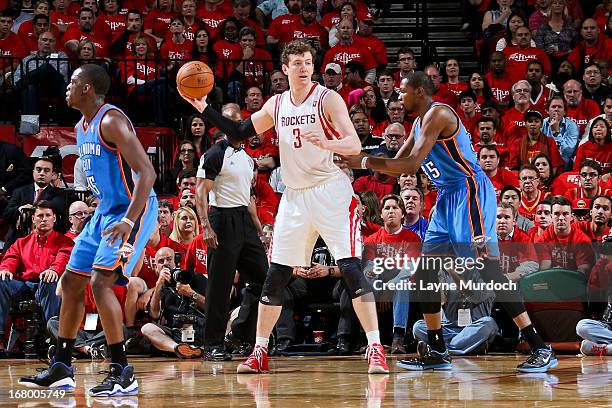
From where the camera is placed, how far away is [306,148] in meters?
7.09

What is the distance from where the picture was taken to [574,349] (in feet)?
29.8

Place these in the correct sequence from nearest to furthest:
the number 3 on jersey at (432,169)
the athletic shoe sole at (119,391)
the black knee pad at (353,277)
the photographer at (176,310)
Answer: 1. the athletic shoe sole at (119,391)
2. the black knee pad at (353,277)
3. the number 3 on jersey at (432,169)
4. the photographer at (176,310)

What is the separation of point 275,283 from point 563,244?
12.4 ft

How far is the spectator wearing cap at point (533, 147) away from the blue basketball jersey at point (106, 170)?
7.05m

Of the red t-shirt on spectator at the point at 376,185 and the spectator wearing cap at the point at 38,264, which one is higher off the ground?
the red t-shirt on spectator at the point at 376,185

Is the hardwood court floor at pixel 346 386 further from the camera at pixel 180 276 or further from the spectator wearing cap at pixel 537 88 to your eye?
the spectator wearing cap at pixel 537 88

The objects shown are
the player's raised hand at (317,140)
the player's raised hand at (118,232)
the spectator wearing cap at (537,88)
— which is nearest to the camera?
the player's raised hand at (118,232)

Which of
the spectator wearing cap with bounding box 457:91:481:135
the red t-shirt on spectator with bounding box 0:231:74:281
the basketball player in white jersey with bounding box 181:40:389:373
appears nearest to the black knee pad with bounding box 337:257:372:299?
the basketball player in white jersey with bounding box 181:40:389:373

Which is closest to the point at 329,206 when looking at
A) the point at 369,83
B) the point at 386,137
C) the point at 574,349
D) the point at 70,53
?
the point at 574,349

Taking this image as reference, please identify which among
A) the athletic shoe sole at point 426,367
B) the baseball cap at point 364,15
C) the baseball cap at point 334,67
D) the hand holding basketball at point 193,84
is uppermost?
the baseball cap at point 364,15

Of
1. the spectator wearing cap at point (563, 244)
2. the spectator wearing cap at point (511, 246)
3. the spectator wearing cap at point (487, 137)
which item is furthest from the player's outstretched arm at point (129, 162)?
the spectator wearing cap at point (487, 137)

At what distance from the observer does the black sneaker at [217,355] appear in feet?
28.7

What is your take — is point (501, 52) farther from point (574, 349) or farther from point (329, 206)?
point (329, 206)

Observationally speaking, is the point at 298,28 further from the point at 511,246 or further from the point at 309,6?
the point at 511,246
